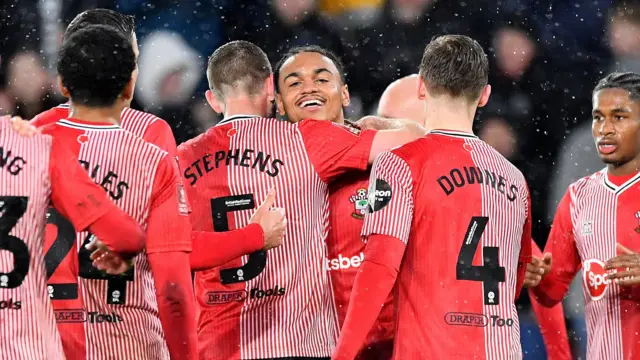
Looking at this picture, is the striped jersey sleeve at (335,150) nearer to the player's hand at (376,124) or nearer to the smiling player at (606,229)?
the player's hand at (376,124)

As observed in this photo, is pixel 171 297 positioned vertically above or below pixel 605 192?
below

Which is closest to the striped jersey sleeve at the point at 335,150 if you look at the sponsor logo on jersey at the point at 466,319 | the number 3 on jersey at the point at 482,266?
the number 3 on jersey at the point at 482,266

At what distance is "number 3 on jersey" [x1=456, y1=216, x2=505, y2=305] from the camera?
345 centimetres

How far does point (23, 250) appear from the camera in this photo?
287cm

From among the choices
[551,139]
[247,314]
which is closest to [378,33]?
[551,139]

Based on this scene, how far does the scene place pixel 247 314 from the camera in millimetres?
3934

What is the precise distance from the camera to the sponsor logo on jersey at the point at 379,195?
3.44 metres

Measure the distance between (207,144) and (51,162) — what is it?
4.16 feet

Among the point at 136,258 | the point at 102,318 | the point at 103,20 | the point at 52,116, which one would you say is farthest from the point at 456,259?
the point at 103,20

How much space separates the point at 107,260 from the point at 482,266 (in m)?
1.36

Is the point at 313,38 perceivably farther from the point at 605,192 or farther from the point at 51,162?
the point at 51,162

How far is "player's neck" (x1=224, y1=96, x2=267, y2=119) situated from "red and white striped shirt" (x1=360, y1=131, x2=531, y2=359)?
35.4 inches

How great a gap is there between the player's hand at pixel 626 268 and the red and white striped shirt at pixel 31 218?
7.56 ft

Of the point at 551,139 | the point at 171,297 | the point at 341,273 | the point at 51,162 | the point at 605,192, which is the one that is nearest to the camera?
the point at 51,162
